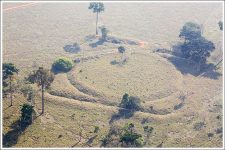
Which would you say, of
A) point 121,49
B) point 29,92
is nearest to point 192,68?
point 121,49

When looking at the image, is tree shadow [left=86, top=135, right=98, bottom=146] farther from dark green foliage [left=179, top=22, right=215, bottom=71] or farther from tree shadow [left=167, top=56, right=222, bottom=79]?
dark green foliage [left=179, top=22, right=215, bottom=71]

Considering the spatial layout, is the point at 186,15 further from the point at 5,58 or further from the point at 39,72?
the point at 39,72

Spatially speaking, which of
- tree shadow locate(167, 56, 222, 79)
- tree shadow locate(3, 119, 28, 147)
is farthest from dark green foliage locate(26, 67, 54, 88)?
tree shadow locate(167, 56, 222, 79)

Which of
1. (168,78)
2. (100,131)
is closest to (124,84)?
(168,78)

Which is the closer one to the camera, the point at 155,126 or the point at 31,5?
the point at 155,126

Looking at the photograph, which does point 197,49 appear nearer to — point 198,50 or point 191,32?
point 198,50
